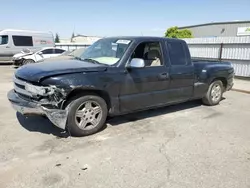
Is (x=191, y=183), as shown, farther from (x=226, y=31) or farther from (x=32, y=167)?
(x=226, y=31)

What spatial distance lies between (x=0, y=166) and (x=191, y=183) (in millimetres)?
2532

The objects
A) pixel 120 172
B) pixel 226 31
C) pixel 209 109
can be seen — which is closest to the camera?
pixel 120 172

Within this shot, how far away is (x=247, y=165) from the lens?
3586 mm

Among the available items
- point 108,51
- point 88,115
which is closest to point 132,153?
point 88,115

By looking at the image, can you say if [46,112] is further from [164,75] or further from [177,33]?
[177,33]

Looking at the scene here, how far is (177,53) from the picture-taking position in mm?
5789

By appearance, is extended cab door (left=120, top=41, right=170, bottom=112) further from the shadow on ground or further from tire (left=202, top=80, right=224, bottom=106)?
tire (left=202, top=80, right=224, bottom=106)

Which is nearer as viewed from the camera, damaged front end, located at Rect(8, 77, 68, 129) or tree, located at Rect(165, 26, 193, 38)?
damaged front end, located at Rect(8, 77, 68, 129)

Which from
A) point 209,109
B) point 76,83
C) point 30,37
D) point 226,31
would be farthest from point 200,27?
point 76,83

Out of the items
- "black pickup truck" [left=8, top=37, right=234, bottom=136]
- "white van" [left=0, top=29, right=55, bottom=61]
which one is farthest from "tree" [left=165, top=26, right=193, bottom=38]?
"black pickup truck" [left=8, top=37, right=234, bottom=136]

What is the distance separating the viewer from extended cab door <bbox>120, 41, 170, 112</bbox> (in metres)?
4.85

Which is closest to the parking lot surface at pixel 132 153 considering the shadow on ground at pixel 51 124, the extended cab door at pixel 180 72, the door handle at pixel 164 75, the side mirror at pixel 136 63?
the shadow on ground at pixel 51 124

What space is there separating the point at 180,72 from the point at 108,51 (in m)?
1.77

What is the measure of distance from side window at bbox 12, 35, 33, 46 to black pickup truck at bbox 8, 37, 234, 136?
1555cm
